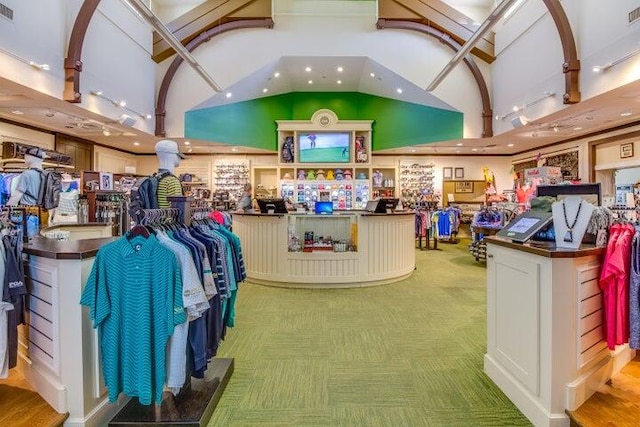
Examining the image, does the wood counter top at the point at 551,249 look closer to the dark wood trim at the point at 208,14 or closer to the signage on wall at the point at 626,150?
the signage on wall at the point at 626,150

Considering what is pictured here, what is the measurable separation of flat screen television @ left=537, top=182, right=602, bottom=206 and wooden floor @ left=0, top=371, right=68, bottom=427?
4010 millimetres

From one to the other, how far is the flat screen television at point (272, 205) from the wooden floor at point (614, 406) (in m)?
4.33

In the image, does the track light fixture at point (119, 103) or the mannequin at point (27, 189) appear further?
the track light fixture at point (119, 103)

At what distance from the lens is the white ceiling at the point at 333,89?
6.04 m

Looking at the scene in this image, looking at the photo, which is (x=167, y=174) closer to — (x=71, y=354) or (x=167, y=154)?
(x=167, y=154)

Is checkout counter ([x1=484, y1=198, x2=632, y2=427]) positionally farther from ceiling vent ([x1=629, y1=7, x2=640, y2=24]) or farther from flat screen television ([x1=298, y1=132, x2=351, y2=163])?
flat screen television ([x1=298, y1=132, x2=351, y2=163])

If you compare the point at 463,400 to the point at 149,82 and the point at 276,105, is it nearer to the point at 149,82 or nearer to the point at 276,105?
the point at 149,82

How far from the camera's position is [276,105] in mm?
11617

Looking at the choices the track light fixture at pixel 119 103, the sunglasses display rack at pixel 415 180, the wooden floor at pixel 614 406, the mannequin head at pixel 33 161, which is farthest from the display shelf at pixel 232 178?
the wooden floor at pixel 614 406

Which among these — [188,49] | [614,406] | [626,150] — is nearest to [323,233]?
[614,406]

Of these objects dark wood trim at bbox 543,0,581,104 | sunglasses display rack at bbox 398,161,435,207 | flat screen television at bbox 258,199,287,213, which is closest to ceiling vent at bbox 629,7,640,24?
dark wood trim at bbox 543,0,581,104

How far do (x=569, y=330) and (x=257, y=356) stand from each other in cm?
240

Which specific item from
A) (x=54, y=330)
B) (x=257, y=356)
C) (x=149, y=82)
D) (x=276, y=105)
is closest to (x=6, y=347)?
(x=54, y=330)

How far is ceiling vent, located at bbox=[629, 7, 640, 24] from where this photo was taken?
15.9 ft
